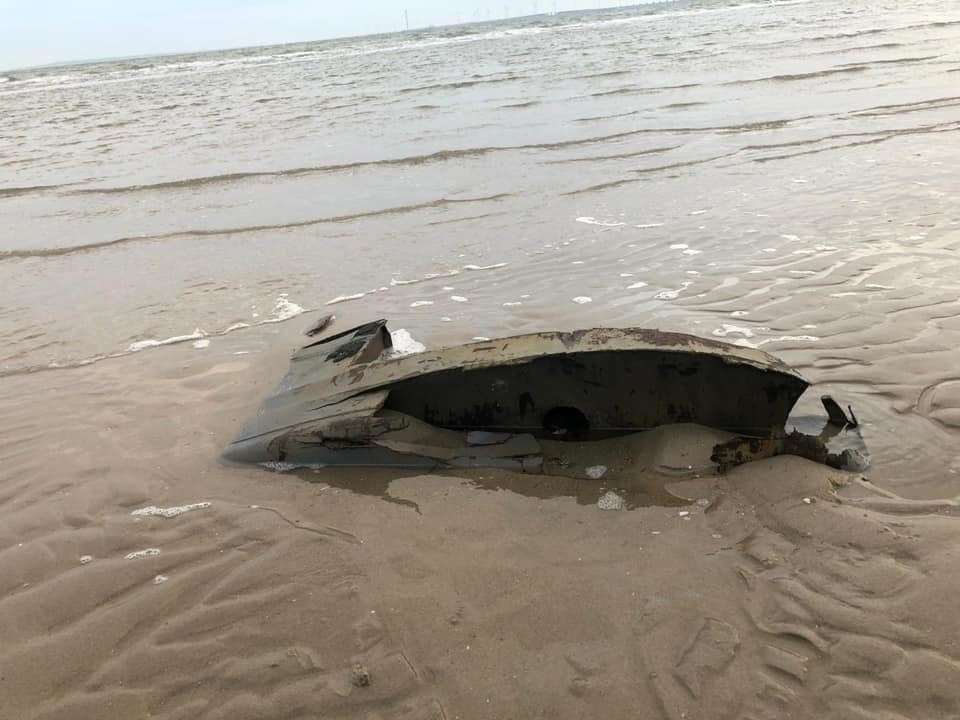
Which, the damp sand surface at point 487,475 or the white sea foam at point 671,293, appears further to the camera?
the white sea foam at point 671,293

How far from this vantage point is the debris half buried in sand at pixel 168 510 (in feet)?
10.9

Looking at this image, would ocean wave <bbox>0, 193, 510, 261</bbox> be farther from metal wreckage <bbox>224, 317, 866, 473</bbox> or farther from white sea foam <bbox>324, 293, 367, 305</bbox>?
metal wreckage <bbox>224, 317, 866, 473</bbox>

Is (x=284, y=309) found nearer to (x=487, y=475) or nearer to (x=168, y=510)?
(x=168, y=510)

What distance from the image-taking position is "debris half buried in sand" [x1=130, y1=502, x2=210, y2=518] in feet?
10.9

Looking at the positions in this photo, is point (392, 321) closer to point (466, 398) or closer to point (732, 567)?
point (466, 398)

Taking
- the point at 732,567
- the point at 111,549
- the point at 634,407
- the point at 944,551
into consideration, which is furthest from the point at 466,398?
the point at 944,551

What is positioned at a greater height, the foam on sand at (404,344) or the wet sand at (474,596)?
the foam on sand at (404,344)

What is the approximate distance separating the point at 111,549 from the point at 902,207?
720cm

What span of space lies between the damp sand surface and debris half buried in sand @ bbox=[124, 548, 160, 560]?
1 cm

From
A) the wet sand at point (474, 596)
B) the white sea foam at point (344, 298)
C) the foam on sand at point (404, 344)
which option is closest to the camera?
the wet sand at point (474, 596)

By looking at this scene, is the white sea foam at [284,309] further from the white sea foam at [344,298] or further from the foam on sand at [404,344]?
the foam on sand at [404,344]

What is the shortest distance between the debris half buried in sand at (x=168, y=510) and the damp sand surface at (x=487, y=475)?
0.03 m

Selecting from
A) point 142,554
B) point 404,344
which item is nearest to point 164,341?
point 404,344

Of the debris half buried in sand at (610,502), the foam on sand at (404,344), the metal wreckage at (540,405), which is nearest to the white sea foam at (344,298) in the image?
the foam on sand at (404,344)
